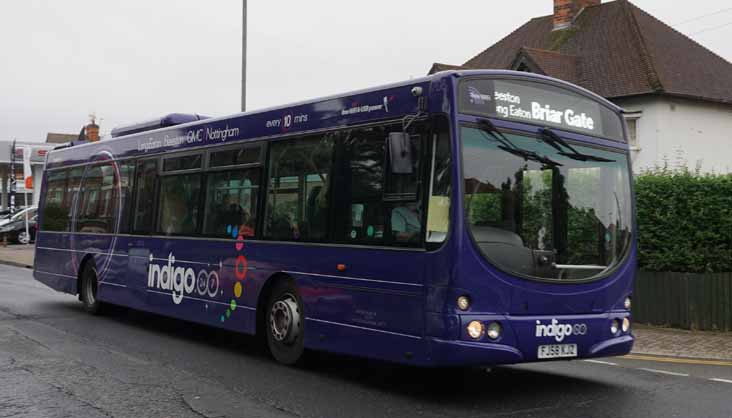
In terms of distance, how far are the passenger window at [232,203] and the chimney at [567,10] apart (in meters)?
29.7

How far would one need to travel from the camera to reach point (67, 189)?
1577 centimetres

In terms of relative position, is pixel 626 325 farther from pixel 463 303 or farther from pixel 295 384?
pixel 295 384

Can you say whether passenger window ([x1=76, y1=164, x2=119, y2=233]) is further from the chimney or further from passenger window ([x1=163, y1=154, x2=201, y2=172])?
the chimney

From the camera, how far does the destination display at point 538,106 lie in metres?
7.91

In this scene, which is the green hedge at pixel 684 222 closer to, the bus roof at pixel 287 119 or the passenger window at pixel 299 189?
the bus roof at pixel 287 119

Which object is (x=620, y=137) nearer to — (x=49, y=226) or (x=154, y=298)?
(x=154, y=298)

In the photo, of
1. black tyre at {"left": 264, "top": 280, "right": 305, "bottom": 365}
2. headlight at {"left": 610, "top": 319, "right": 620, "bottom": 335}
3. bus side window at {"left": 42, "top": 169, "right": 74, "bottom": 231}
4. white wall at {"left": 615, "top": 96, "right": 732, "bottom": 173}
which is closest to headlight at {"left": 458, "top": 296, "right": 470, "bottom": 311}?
headlight at {"left": 610, "top": 319, "right": 620, "bottom": 335}

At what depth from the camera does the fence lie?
13664mm

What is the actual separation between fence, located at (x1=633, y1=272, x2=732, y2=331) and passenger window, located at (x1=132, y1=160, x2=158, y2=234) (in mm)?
7927

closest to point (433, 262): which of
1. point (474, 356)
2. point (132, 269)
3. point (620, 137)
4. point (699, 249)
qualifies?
point (474, 356)

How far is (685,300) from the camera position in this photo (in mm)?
13961

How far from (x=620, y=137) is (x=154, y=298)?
6.86 m

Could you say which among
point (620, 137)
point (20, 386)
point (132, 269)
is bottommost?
point (20, 386)

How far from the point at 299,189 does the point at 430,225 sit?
2.30 metres
